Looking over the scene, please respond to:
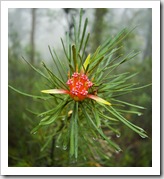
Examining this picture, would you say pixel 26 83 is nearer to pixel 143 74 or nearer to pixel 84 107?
pixel 143 74

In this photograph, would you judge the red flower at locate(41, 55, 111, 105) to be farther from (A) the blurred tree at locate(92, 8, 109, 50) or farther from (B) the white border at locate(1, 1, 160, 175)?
(A) the blurred tree at locate(92, 8, 109, 50)

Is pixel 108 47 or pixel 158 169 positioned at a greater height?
pixel 108 47

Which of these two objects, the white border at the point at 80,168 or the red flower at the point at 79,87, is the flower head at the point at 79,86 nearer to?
the red flower at the point at 79,87

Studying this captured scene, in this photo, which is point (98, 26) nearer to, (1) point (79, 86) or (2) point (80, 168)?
(2) point (80, 168)

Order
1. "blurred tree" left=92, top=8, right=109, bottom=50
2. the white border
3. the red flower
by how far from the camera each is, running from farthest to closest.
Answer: "blurred tree" left=92, top=8, right=109, bottom=50 < the white border < the red flower

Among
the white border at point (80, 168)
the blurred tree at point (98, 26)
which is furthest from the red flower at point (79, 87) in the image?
the blurred tree at point (98, 26)

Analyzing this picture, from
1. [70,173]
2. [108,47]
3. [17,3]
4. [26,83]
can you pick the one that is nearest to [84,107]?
[108,47]

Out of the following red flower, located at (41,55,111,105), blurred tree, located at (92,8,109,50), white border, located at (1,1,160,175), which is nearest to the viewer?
red flower, located at (41,55,111,105)

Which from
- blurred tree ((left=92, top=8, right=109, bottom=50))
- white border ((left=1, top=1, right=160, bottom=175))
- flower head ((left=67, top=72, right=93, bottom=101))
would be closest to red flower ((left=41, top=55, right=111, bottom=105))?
flower head ((left=67, top=72, right=93, bottom=101))

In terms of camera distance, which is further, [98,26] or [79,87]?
[98,26]

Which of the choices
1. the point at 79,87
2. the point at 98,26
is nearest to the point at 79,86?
the point at 79,87

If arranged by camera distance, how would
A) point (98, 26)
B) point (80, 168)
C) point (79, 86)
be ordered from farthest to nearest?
point (98, 26), point (80, 168), point (79, 86)
